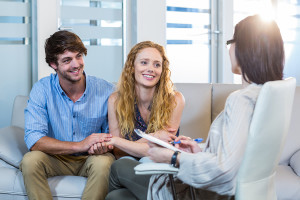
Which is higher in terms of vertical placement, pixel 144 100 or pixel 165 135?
pixel 144 100

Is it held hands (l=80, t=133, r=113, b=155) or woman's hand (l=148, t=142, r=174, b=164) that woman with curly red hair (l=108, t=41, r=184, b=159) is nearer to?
held hands (l=80, t=133, r=113, b=155)

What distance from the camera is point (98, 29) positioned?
15.8 feet

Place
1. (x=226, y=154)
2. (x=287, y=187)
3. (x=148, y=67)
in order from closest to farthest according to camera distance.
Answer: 1. (x=226, y=154)
2. (x=287, y=187)
3. (x=148, y=67)

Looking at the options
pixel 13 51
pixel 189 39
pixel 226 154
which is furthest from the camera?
pixel 189 39

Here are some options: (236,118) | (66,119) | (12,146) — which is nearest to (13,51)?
(12,146)

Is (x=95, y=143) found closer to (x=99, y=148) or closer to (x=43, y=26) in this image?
(x=99, y=148)

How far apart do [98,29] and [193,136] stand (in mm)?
2538

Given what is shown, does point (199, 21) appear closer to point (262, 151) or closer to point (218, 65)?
point (218, 65)

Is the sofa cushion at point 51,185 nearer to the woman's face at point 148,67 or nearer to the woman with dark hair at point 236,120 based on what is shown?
the woman's face at point 148,67

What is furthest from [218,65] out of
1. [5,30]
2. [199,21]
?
[5,30]

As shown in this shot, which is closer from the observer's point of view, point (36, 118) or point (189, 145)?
point (189, 145)

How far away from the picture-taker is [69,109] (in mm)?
2422

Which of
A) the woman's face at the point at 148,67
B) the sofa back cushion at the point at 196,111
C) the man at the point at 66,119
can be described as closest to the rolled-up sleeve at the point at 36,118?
the man at the point at 66,119

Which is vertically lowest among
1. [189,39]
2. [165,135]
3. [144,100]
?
[165,135]
